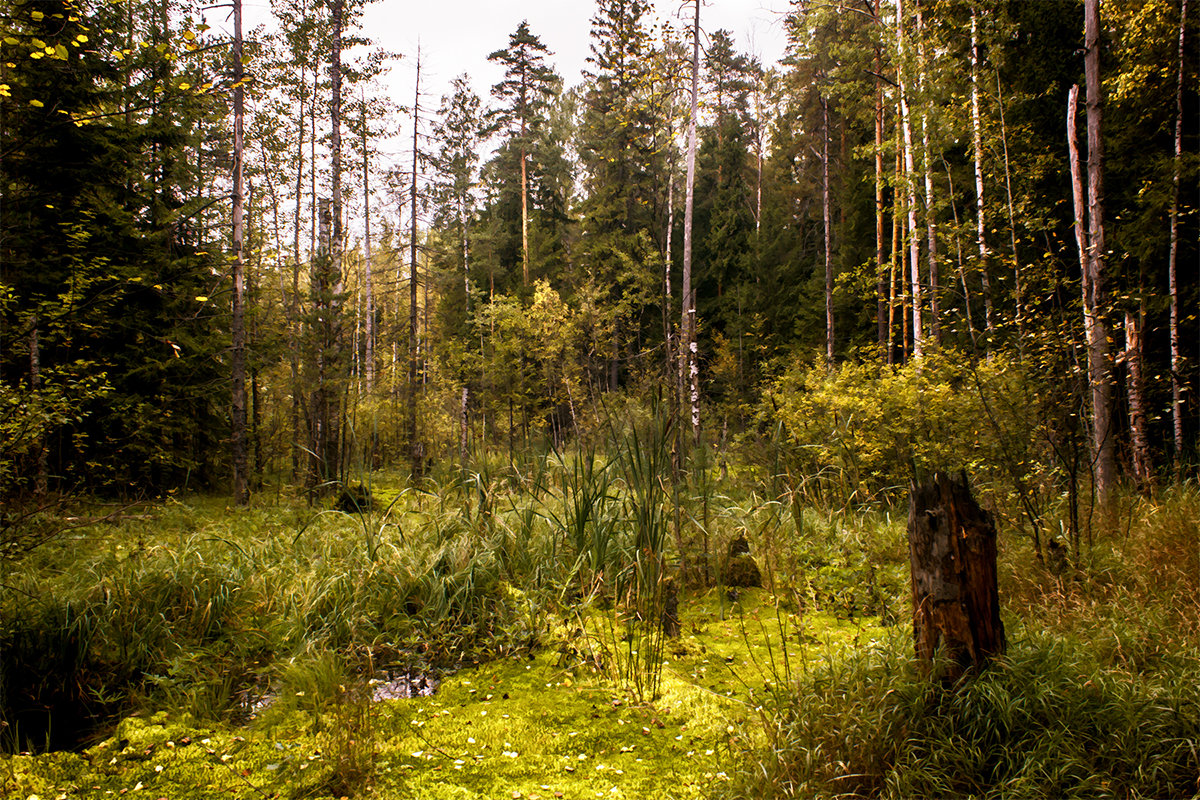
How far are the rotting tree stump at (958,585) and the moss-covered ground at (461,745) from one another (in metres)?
0.57

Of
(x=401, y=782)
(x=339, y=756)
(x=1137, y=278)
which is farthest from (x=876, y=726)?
(x=1137, y=278)

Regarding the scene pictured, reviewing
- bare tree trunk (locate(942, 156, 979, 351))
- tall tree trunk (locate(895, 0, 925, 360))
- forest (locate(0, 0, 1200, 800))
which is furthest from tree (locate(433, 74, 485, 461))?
bare tree trunk (locate(942, 156, 979, 351))

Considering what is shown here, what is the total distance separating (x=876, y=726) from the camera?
1.97 metres

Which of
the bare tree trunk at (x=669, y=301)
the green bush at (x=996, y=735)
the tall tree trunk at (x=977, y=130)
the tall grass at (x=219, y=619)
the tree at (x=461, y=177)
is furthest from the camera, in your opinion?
the tree at (x=461, y=177)

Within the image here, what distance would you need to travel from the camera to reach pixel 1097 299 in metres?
4.17

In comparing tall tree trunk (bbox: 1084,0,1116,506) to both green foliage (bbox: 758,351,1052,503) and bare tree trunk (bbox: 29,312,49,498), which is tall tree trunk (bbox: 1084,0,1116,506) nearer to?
green foliage (bbox: 758,351,1052,503)

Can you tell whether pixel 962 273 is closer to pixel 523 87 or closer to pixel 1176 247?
pixel 1176 247

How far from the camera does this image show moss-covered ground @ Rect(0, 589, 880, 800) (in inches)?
85.3

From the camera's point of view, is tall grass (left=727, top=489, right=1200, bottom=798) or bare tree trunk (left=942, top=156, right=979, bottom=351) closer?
tall grass (left=727, top=489, right=1200, bottom=798)

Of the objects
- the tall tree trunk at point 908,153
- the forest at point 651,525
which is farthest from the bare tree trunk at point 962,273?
the tall tree trunk at point 908,153

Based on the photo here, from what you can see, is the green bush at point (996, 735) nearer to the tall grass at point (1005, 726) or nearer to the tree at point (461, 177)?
the tall grass at point (1005, 726)

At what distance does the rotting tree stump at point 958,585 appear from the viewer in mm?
2115

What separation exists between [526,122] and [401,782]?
921 inches

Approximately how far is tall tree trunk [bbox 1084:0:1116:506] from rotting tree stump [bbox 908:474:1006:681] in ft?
7.29
